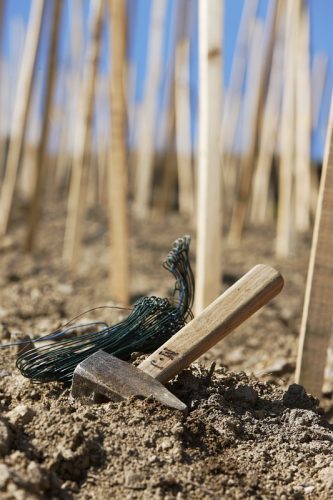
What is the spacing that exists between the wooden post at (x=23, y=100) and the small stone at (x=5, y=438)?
4.21 meters

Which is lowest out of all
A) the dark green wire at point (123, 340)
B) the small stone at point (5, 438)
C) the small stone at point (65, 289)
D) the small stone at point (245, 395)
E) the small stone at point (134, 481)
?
the small stone at point (65, 289)

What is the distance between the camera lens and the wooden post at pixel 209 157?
114 inches

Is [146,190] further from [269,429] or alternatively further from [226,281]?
[269,429]

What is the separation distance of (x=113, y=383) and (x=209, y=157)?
1485mm

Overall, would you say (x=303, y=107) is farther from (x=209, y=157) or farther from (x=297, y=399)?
(x=297, y=399)

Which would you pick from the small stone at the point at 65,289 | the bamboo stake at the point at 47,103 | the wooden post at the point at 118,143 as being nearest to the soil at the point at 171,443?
the wooden post at the point at 118,143

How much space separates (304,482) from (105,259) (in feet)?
16.5

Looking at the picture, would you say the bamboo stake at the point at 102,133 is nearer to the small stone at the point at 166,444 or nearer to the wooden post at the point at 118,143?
the wooden post at the point at 118,143

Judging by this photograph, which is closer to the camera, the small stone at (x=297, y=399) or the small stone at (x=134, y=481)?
the small stone at (x=134, y=481)

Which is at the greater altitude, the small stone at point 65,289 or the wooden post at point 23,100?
the wooden post at point 23,100

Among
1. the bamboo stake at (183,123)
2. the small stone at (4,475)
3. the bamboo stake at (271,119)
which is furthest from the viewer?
the bamboo stake at (183,123)

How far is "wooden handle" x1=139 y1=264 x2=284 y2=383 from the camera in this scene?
1.70m

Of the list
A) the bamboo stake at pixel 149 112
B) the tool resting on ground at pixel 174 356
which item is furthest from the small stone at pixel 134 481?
the bamboo stake at pixel 149 112

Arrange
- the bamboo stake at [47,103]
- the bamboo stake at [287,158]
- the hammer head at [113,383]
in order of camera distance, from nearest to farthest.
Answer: the hammer head at [113,383], the bamboo stake at [47,103], the bamboo stake at [287,158]
